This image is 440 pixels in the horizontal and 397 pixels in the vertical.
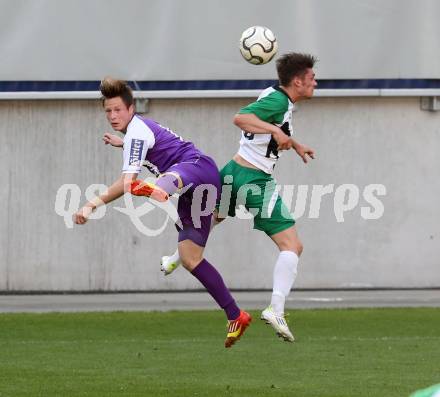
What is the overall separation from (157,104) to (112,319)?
433 cm

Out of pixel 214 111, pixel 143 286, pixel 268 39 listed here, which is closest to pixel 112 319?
pixel 143 286

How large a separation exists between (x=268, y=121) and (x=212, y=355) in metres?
3.36

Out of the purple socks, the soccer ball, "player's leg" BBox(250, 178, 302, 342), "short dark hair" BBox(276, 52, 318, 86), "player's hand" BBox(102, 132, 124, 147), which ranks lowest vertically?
the purple socks

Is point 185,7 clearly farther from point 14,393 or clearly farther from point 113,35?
point 14,393

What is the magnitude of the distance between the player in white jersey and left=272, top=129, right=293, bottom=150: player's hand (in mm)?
180

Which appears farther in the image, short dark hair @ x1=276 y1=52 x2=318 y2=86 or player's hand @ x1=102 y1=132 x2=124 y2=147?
player's hand @ x1=102 y1=132 x2=124 y2=147

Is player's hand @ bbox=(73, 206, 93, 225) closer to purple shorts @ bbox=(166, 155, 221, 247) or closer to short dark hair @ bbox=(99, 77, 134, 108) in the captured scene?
purple shorts @ bbox=(166, 155, 221, 247)

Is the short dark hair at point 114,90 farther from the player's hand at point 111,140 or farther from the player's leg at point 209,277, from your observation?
the player's leg at point 209,277

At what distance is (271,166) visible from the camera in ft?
35.8

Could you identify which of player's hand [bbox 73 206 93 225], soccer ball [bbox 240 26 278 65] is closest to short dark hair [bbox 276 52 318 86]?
soccer ball [bbox 240 26 278 65]

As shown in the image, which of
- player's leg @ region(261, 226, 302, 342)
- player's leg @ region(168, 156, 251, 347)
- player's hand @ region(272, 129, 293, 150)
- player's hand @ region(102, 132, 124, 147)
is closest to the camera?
player's hand @ region(272, 129, 293, 150)

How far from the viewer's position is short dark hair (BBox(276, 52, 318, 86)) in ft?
35.2

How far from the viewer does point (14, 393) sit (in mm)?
10430

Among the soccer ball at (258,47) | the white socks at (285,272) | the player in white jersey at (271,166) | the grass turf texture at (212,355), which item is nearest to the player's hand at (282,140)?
the player in white jersey at (271,166)
